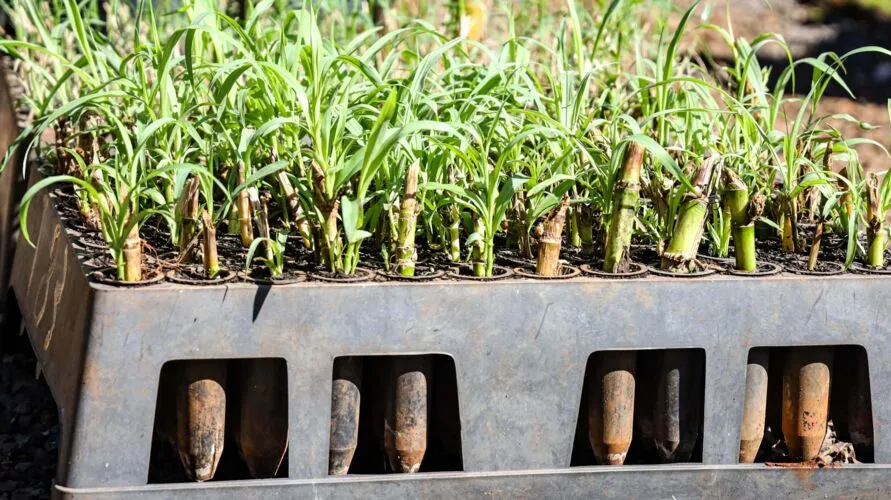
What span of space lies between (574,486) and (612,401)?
15 centimetres

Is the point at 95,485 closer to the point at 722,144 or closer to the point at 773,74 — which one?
the point at 722,144

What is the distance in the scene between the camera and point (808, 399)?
2.04 metres

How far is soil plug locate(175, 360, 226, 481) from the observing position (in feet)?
6.10

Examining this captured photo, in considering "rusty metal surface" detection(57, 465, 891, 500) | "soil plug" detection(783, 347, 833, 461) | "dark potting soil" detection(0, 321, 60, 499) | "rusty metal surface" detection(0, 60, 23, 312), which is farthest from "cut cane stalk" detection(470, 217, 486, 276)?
"rusty metal surface" detection(0, 60, 23, 312)

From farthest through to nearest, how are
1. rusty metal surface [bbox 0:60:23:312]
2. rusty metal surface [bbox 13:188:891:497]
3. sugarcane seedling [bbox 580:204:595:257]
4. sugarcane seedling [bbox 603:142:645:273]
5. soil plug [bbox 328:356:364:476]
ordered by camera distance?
rusty metal surface [bbox 0:60:23:312], sugarcane seedling [bbox 580:204:595:257], sugarcane seedling [bbox 603:142:645:273], soil plug [bbox 328:356:364:476], rusty metal surface [bbox 13:188:891:497]

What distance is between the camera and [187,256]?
78.3 inches

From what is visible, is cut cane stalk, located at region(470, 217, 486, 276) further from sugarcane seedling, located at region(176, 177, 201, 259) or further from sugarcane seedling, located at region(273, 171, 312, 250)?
sugarcane seedling, located at region(176, 177, 201, 259)

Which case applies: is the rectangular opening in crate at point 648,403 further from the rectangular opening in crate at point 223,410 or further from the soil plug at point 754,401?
the rectangular opening in crate at point 223,410

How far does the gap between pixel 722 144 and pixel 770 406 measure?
54 cm

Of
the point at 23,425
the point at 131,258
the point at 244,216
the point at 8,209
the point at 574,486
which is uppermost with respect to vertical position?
the point at 8,209

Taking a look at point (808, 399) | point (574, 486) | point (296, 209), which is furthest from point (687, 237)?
point (296, 209)

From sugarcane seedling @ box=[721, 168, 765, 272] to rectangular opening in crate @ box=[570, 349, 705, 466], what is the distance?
0.18 m

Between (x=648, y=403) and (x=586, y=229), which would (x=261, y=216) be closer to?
(x=586, y=229)

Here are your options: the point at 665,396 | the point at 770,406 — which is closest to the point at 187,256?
the point at 665,396
